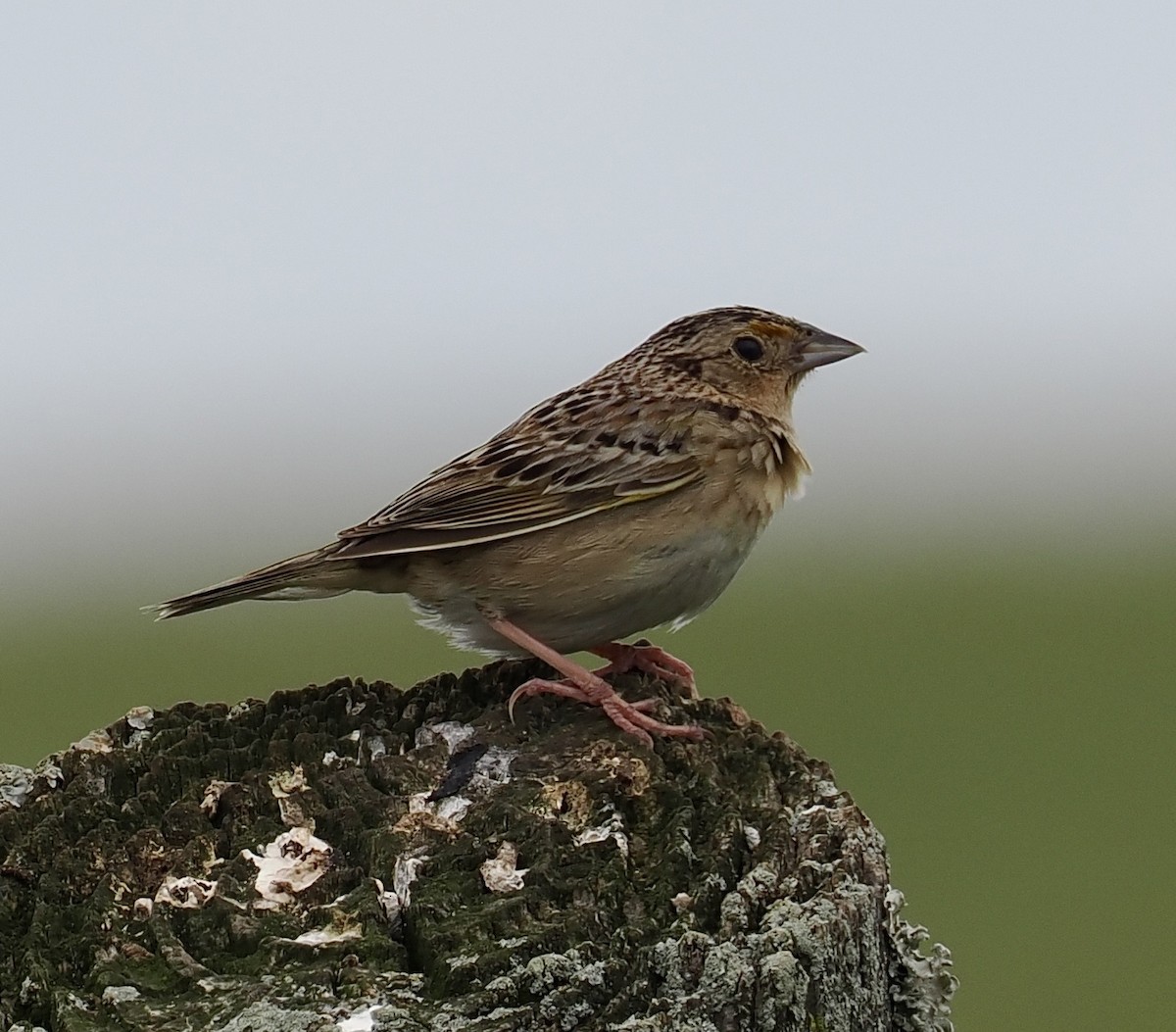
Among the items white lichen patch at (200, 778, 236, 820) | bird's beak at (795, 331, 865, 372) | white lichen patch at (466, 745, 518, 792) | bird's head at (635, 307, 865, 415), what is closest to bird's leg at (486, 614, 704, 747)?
white lichen patch at (466, 745, 518, 792)

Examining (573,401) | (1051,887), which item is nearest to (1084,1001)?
(1051,887)

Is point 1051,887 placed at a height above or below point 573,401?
below

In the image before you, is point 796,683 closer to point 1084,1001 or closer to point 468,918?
point 1084,1001

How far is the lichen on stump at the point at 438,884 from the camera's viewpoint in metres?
3.39

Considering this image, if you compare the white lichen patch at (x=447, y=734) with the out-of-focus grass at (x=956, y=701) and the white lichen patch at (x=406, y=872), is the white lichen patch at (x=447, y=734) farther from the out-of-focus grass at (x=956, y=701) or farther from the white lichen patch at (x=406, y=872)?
the out-of-focus grass at (x=956, y=701)

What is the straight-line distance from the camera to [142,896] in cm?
369

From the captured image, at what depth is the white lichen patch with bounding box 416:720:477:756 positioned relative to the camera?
4.22 m

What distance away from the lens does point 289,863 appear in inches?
148

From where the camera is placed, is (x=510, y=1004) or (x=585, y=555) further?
(x=585, y=555)

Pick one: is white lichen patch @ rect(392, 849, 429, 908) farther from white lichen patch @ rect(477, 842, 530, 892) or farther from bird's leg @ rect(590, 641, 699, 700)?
bird's leg @ rect(590, 641, 699, 700)

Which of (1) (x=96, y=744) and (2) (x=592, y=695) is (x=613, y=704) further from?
(1) (x=96, y=744)

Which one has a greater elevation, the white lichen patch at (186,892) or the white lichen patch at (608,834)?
the white lichen patch at (186,892)

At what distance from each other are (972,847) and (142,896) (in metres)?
10.5

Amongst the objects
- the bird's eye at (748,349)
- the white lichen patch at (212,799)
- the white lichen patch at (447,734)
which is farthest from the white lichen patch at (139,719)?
the bird's eye at (748,349)
